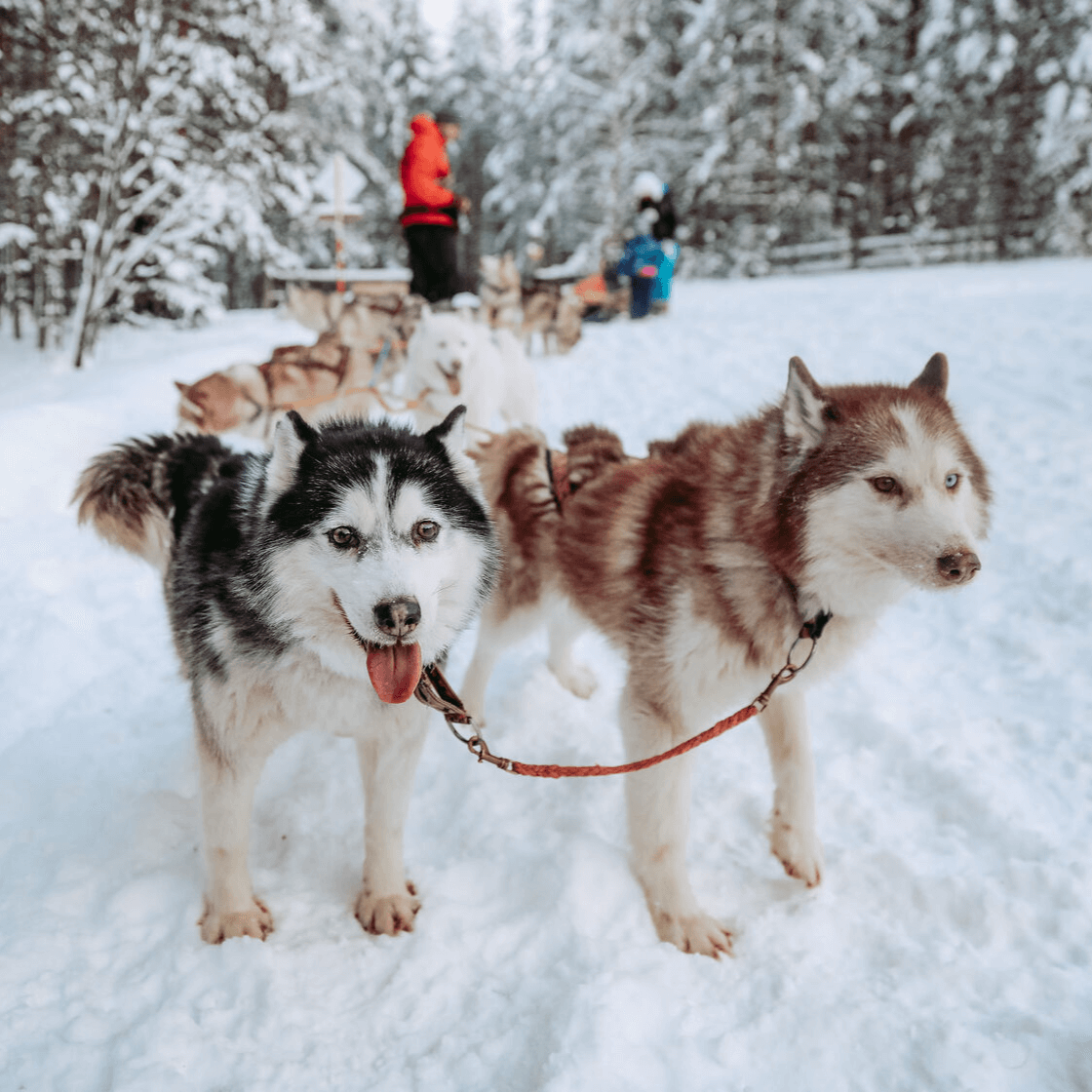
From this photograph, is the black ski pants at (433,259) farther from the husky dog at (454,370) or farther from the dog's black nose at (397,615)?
the dog's black nose at (397,615)

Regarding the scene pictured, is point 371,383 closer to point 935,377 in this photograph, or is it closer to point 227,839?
point 227,839

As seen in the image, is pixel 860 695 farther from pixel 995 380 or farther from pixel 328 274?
pixel 328 274

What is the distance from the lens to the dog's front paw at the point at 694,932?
1874mm

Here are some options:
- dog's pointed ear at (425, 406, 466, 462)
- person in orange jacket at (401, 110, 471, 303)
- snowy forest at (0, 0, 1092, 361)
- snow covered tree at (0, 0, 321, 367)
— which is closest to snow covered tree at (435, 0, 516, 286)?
snowy forest at (0, 0, 1092, 361)

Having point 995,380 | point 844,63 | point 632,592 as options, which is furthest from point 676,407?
point 844,63

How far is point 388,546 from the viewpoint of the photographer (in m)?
1.54

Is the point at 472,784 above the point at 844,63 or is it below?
below

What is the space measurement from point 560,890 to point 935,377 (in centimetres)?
168

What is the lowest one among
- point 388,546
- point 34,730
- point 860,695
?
point 860,695

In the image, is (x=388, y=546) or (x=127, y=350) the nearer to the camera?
(x=388, y=546)

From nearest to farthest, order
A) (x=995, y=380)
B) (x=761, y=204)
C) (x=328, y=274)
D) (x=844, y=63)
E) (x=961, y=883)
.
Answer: (x=961, y=883) → (x=995, y=380) → (x=328, y=274) → (x=844, y=63) → (x=761, y=204)

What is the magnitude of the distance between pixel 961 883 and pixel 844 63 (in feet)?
74.2

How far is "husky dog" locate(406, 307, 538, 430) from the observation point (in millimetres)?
5422

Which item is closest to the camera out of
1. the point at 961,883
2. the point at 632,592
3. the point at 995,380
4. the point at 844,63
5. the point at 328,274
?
the point at 961,883
